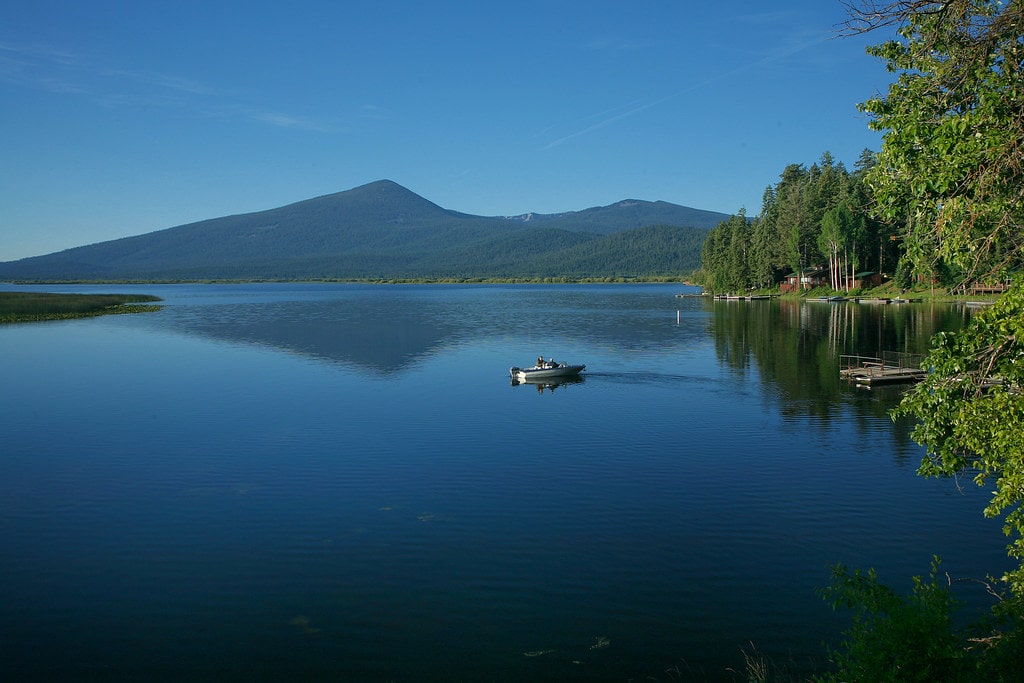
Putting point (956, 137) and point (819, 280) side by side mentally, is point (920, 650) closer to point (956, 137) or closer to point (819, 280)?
point (956, 137)

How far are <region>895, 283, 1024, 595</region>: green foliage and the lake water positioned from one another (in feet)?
17.9

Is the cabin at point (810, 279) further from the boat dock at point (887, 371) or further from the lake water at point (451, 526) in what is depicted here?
the lake water at point (451, 526)

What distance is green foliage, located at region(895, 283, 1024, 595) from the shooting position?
42.7ft

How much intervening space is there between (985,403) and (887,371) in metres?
42.0

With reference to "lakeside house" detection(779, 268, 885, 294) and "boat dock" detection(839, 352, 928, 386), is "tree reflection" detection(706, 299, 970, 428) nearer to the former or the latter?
"boat dock" detection(839, 352, 928, 386)

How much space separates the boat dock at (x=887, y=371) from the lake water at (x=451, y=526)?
5.12 feet

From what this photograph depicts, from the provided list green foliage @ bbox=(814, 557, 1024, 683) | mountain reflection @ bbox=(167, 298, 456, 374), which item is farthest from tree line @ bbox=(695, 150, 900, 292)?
green foliage @ bbox=(814, 557, 1024, 683)

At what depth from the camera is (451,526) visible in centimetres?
2531

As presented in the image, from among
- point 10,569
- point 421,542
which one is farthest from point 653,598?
point 10,569

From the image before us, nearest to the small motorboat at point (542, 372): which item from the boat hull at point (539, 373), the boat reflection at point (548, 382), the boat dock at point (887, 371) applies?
the boat hull at point (539, 373)

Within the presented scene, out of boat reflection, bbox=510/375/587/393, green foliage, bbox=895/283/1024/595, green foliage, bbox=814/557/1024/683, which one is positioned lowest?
boat reflection, bbox=510/375/587/393

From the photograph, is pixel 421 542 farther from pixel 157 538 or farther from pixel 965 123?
pixel 965 123

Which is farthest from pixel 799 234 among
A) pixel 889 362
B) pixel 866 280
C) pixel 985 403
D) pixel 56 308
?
pixel 985 403

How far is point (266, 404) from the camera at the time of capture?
47.9 m
